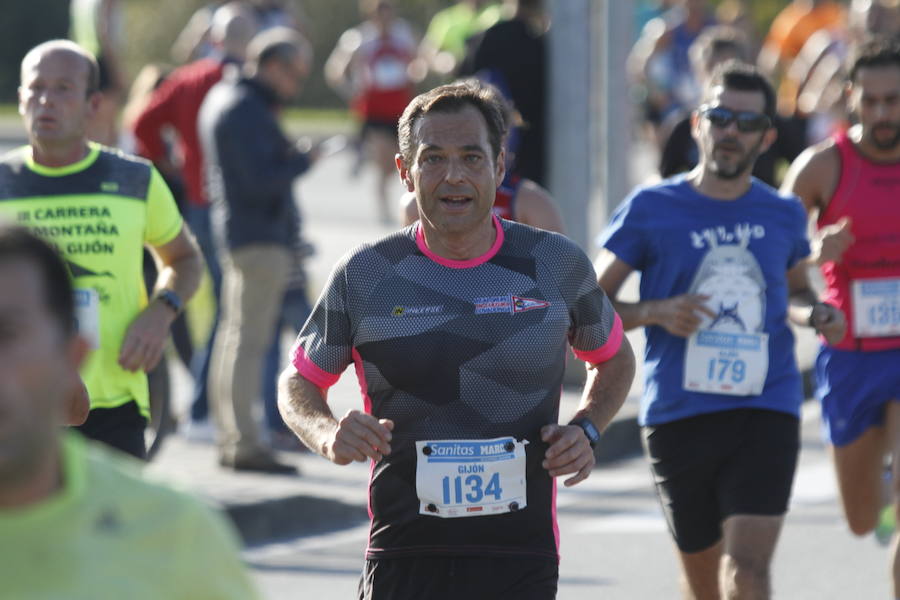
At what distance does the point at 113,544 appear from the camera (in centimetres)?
252

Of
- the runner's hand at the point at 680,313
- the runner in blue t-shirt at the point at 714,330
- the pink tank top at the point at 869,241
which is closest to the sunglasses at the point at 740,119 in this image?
the runner in blue t-shirt at the point at 714,330

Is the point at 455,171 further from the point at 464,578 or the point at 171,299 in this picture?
the point at 171,299

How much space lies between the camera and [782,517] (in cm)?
564

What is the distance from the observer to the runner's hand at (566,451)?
4.25 metres

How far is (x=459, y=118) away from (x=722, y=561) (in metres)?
1.89

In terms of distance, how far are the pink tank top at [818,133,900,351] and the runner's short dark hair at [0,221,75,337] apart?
4433 mm

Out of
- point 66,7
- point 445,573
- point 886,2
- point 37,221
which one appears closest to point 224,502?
point 37,221

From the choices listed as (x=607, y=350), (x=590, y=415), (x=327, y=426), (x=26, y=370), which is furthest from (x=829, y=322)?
(x=26, y=370)

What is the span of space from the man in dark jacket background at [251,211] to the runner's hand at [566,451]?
4953 millimetres

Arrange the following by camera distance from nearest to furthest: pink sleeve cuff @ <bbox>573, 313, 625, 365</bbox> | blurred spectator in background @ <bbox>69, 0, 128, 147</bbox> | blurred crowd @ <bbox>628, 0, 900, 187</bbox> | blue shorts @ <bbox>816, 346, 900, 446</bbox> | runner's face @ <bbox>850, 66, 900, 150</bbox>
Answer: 1. pink sleeve cuff @ <bbox>573, 313, 625, 365</bbox>
2. runner's face @ <bbox>850, 66, 900, 150</bbox>
3. blue shorts @ <bbox>816, 346, 900, 446</bbox>
4. blurred crowd @ <bbox>628, 0, 900, 187</bbox>
5. blurred spectator in background @ <bbox>69, 0, 128, 147</bbox>

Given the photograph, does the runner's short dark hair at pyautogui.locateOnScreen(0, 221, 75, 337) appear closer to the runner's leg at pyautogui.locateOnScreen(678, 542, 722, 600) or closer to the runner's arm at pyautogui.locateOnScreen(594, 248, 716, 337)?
the runner's arm at pyautogui.locateOnScreen(594, 248, 716, 337)

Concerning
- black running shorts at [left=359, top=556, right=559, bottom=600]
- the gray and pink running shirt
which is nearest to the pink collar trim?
the gray and pink running shirt

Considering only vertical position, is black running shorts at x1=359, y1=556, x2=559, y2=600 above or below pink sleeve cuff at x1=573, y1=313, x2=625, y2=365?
below

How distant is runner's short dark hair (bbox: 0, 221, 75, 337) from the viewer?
8.00 ft
